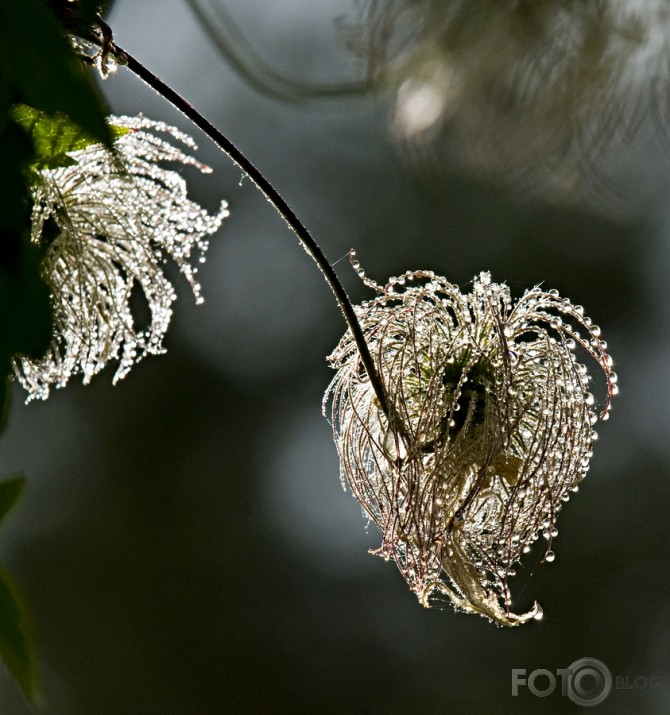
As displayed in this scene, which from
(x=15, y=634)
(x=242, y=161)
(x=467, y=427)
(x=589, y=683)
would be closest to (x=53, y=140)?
(x=242, y=161)

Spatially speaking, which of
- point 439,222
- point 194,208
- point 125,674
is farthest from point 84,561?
point 194,208

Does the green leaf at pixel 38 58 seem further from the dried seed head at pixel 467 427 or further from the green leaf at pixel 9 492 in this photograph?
the dried seed head at pixel 467 427

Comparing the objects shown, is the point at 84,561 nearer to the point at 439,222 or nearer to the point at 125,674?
the point at 125,674

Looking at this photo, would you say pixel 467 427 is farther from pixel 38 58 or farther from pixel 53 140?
pixel 38 58

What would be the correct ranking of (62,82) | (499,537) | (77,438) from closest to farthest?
1. (62,82)
2. (499,537)
3. (77,438)

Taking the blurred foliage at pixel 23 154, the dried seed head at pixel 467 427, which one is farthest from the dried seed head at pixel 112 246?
the blurred foliage at pixel 23 154

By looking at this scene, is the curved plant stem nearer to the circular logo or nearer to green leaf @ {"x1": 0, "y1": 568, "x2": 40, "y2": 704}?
green leaf @ {"x1": 0, "y1": 568, "x2": 40, "y2": 704}
